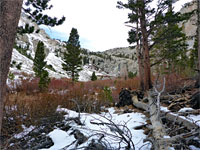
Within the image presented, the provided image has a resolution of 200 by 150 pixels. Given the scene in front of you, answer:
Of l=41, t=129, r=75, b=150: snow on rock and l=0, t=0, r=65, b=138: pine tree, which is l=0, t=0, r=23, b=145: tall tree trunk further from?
l=41, t=129, r=75, b=150: snow on rock

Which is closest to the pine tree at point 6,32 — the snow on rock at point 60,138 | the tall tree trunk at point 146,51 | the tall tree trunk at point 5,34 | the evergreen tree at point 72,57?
the tall tree trunk at point 5,34

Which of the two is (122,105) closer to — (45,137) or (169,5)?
(45,137)

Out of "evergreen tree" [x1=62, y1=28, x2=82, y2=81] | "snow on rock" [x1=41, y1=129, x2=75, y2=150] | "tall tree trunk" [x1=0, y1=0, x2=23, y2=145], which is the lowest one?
"snow on rock" [x1=41, y1=129, x2=75, y2=150]

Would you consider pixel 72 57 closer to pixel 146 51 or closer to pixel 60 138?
pixel 146 51

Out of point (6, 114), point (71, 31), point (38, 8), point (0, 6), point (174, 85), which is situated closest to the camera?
point (0, 6)

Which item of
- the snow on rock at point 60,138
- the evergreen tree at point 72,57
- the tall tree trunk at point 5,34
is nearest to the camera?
the tall tree trunk at point 5,34

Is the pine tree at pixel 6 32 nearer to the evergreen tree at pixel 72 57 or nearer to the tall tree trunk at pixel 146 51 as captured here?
the tall tree trunk at pixel 146 51

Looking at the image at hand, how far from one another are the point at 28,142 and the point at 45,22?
4505 millimetres

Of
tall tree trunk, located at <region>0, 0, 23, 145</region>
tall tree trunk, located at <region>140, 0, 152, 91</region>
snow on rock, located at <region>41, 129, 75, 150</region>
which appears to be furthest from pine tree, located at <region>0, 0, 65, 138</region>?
tall tree trunk, located at <region>140, 0, 152, 91</region>

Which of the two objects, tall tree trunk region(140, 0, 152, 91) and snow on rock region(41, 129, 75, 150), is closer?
snow on rock region(41, 129, 75, 150)

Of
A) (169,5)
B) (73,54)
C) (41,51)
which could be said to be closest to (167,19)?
(169,5)

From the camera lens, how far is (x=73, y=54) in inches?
676

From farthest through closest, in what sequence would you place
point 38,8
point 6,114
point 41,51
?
point 41,51 < point 38,8 < point 6,114

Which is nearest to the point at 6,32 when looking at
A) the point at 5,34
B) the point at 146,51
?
the point at 5,34
